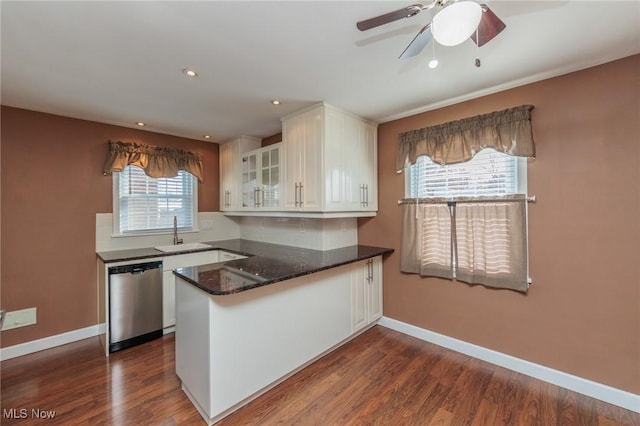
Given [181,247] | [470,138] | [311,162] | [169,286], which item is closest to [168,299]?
[169,286]

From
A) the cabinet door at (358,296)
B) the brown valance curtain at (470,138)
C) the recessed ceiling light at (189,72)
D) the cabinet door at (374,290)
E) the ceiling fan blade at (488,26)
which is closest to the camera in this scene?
the ceiling fan blade at (488,26)

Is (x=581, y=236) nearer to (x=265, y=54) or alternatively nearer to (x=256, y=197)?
(x=265, y=54)

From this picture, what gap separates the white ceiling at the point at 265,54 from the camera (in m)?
1.43

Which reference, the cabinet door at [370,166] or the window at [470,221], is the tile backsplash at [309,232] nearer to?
the cabinet door at [370,166]

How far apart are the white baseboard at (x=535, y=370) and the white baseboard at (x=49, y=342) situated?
3464 millimetres

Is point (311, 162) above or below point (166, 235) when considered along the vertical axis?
above

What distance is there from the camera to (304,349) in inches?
90.7

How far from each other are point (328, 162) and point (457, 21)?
168 cm

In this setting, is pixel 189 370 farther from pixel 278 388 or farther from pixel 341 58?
pixel 341 58

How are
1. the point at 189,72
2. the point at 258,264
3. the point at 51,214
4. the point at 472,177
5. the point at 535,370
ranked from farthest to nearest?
1. the point at 51,214
2. the point at 472,177
3. the point at 258,264
4. the point at 535,370
5. the point at 189,72

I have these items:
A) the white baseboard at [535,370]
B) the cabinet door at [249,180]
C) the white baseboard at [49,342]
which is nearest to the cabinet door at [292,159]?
the cabinet door at [249,180]

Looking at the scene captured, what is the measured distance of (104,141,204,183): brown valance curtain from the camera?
10.3ft

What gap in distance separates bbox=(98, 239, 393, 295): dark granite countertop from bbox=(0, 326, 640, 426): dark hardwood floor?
90cm

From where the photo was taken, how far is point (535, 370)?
7.27 feet
